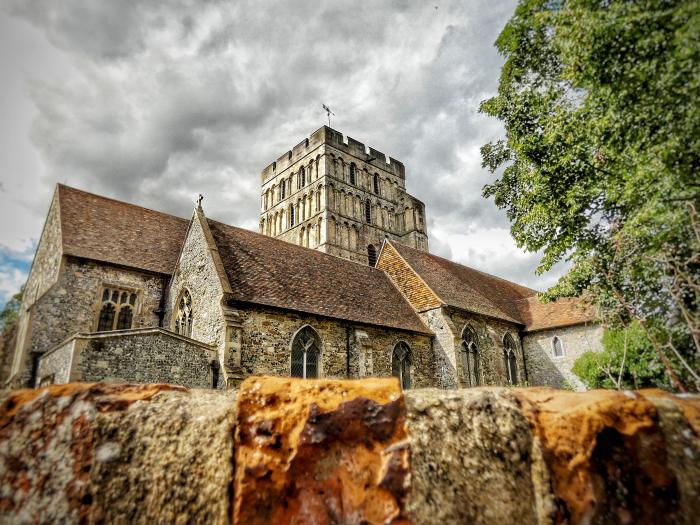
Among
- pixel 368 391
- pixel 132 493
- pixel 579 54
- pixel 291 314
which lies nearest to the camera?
pixel 132 493

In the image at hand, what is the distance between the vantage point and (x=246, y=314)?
12797 millimetres

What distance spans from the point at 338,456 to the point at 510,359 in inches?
875

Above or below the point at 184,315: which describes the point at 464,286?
above

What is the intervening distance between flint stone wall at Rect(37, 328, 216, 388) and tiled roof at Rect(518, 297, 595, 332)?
57.5ft

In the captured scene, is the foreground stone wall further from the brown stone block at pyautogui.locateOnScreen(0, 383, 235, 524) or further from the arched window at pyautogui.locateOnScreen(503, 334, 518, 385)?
the arched window at pyautogui.locateOnScreen(503, 334, 518, 385)

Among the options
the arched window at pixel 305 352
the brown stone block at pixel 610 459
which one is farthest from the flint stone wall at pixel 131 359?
the brown stone block at pixel 610 459

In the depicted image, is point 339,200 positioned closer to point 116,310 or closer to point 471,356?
point 471,356

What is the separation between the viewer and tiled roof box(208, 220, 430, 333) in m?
14.2

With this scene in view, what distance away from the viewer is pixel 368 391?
6.89 feet

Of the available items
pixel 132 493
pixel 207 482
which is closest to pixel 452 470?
pixel 207 482

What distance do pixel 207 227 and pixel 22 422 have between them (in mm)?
14409

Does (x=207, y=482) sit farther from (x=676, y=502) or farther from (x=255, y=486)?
(x=676, y=502)

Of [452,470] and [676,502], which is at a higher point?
[452,470]

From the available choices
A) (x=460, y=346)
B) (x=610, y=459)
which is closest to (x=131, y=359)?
(x=610, y=459)
